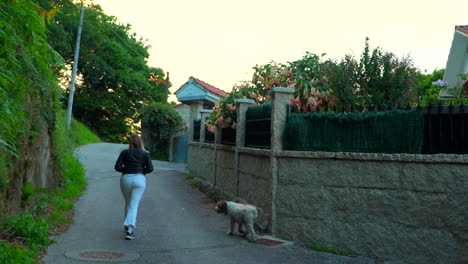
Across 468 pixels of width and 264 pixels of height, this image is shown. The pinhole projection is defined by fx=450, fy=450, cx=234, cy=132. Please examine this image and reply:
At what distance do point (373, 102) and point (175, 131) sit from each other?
18809 millimetres

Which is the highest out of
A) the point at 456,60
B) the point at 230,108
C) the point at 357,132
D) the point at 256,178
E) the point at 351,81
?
the point at 456,60

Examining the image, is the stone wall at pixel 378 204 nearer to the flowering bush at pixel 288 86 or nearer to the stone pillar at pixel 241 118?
the flowering bush at pixel 288 86

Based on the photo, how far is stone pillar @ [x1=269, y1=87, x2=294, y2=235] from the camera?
805 centimetres

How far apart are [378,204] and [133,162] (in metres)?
4.10

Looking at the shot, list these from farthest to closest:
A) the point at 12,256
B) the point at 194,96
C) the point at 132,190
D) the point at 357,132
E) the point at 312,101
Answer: the point at 194,96
the point at 312,101
the point at 132,190
the point at 357,132
the point at 12,256

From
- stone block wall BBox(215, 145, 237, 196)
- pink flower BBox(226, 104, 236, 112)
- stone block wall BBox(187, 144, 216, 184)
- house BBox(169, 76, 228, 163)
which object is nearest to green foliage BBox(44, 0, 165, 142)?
house BBox(169, 76, 228, 163)

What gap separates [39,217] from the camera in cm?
804

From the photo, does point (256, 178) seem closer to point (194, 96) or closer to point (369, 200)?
point (369, 200)

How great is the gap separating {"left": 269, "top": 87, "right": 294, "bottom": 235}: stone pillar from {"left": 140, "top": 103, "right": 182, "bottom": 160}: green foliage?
18.6 metres

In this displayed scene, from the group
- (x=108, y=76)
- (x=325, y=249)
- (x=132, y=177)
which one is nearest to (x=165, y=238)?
(x=132, y=177)

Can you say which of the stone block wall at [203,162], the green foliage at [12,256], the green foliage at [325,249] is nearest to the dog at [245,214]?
the green foliage at [325,249]

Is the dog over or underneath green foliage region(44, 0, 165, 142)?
underneath

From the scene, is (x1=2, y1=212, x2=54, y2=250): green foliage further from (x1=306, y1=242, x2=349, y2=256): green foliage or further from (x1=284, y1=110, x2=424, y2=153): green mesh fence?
(x1=284, y1=110, x2=424, y2=153): green mesh fence

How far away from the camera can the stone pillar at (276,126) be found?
26.4 ft
